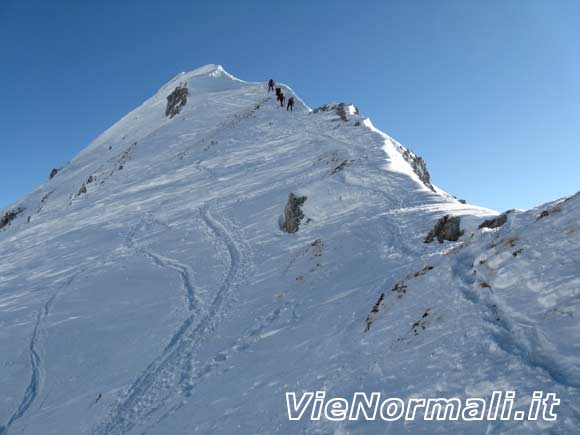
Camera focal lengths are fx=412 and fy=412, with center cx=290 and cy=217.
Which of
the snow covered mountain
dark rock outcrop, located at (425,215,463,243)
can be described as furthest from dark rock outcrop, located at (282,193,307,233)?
dark rock outcrop, located at (425,215,463,243)

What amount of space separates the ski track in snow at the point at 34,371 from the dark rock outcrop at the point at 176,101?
43049 mm

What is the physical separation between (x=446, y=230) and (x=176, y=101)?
53.2 m

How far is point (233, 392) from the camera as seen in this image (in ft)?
34.4

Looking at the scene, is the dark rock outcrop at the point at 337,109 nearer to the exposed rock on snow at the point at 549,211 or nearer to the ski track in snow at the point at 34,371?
the ski track in snow at the point at 34,371

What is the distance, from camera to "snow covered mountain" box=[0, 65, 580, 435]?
8008 mm

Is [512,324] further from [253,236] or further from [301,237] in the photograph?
[253,236]

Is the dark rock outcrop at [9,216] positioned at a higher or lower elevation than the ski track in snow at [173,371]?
higher

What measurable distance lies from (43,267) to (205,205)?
10391 mm

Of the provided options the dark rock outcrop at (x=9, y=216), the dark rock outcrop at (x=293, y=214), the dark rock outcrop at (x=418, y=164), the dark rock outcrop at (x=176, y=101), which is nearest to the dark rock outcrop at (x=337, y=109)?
the dark rock outcrop at (x=418, y=164)

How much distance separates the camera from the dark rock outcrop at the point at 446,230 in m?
14.9

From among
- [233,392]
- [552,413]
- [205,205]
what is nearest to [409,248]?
[233,392]

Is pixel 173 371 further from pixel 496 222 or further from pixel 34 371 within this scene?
pixel 496 222

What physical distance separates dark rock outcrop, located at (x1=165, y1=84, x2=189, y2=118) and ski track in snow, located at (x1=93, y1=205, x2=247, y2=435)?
44.5 metres

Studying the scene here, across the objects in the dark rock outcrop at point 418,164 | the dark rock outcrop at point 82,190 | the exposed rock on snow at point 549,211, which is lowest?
the exposed rock on snow at point 549,211
